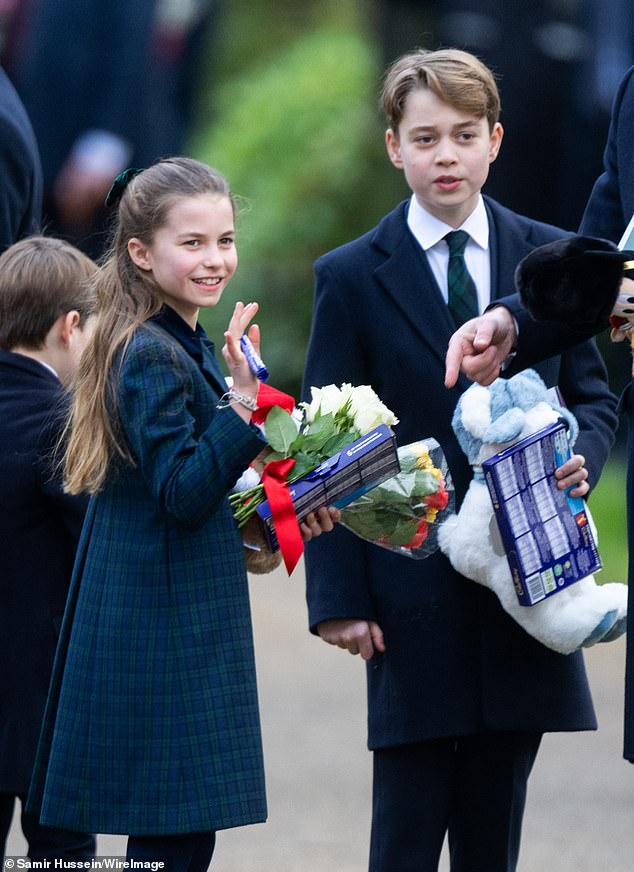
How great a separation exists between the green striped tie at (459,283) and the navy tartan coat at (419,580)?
0.04m

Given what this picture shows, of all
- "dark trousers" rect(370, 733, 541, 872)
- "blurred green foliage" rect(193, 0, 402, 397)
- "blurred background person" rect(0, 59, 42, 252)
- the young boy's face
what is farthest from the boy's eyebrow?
"blurred green foliage" rect(193, 0, 402, 397)

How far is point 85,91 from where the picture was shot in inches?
454

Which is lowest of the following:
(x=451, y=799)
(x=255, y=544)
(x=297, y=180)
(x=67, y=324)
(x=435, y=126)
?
(x=451, y=799)

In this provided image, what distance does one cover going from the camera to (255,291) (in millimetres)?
11164

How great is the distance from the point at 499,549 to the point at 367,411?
42cm

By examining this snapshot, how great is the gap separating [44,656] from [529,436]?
1178mm

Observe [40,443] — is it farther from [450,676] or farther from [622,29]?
[622,29]

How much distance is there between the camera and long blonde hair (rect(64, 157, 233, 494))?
3172 mm

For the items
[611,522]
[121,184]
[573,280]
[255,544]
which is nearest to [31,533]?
[255,544]

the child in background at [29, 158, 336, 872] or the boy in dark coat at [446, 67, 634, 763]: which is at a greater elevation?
the boy in dark coat at [446, 67, 634, 763]

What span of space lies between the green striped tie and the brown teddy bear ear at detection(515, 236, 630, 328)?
43 cm

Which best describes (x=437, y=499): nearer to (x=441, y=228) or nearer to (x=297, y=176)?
(x=441, y=228)

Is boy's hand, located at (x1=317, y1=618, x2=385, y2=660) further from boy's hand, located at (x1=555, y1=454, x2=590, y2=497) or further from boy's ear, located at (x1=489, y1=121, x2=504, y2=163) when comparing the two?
boy's ear, located at (x1=489, y1=121, x2=504, y2=163)

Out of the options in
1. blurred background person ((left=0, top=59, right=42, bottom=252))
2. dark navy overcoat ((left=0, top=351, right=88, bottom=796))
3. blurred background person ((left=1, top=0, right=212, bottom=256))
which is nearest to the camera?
dark navy overcoat ((left=0, top=351, right=88, bottom=796))
